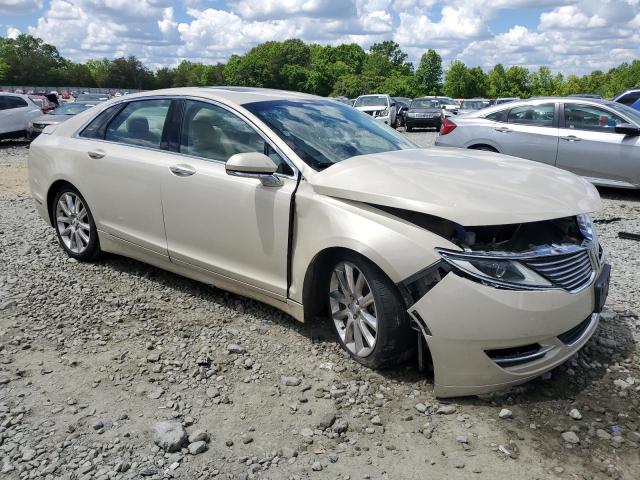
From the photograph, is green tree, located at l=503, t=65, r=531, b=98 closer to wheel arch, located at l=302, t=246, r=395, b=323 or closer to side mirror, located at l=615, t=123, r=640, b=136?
side mirror, located at l=615, t=123, r=640, b=136

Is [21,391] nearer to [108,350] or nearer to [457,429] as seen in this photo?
[108,350]

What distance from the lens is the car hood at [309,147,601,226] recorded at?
299cm

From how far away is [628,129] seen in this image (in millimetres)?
8531

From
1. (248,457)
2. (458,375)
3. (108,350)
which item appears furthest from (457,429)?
(108,350)

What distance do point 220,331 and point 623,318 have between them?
2.85 m

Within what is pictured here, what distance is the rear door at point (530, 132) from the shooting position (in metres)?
9.08

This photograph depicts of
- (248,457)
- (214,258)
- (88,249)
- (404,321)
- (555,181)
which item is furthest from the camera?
(88,249)

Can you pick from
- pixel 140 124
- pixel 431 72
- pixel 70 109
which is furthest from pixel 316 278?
pixel 431 72

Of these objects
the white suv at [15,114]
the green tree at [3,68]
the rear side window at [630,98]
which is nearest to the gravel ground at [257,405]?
the rear side window at [630,98]

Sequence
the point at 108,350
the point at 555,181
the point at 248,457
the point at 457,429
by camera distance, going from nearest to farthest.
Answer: the point at 248,457 < the point at 457,429 < the point at 555,181 < the point at 108,350

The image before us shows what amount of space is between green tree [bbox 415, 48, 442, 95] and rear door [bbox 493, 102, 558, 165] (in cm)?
11597

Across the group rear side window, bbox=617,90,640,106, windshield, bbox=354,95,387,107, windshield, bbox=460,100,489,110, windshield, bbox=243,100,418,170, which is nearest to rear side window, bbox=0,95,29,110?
windshield, bbox=354,95,387,107

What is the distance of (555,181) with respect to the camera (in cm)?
345

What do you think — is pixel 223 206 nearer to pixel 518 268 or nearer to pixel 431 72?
pixel 518 268
